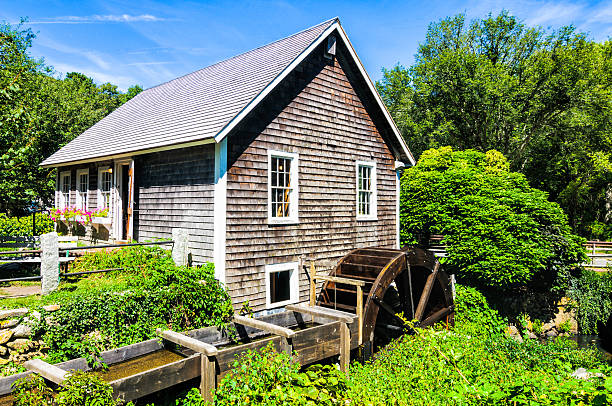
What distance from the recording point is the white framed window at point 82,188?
47.1 ft

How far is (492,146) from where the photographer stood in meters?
29.7

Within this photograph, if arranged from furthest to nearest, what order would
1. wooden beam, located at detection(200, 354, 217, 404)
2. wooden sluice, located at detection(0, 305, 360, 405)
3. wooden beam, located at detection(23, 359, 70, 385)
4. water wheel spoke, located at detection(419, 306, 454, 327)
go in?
1. water wheel spoke, located at detection(419, 306, 454, 327)
2. wooden beam, located at detection(200, 354, 217, 404)
3. wooden sluice, located at detection(0, 305, 360, 405)
4. wooden beam, located at detection(23, 359, 70, 385)

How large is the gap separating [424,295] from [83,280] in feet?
28.7

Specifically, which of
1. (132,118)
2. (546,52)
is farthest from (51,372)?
(546,52)

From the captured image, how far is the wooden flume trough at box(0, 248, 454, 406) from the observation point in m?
6.07

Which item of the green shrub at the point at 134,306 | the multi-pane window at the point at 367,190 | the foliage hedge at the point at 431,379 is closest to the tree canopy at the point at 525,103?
the multi-pane window at the point at 367,190

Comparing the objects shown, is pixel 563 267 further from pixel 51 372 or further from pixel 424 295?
pixel 51 372

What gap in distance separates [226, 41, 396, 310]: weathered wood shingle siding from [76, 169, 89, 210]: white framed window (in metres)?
7.63

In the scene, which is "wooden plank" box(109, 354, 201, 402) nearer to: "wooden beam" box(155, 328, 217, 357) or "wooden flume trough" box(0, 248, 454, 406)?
"wooden flume trough" box(0, 248, 454, 406)

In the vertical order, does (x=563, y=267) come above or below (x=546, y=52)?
below

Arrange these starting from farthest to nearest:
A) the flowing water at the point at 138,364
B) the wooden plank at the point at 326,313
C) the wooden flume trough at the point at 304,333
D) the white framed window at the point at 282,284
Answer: the white framed window at the point at 282,284
the wooden plank at the point at 326,313
the flowing water at the point at 138,364
the wooden flume trough at the point at 304,333

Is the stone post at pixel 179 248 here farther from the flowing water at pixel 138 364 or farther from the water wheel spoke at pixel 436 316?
the water wheel spoke at pixel 436 316

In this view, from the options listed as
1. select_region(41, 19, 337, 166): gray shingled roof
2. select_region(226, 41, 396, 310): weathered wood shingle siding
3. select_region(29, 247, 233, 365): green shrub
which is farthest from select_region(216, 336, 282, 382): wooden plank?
select_region(41, 19, 337, 166): gray shingled roof

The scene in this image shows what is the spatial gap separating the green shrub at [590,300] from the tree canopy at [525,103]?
1265cm
